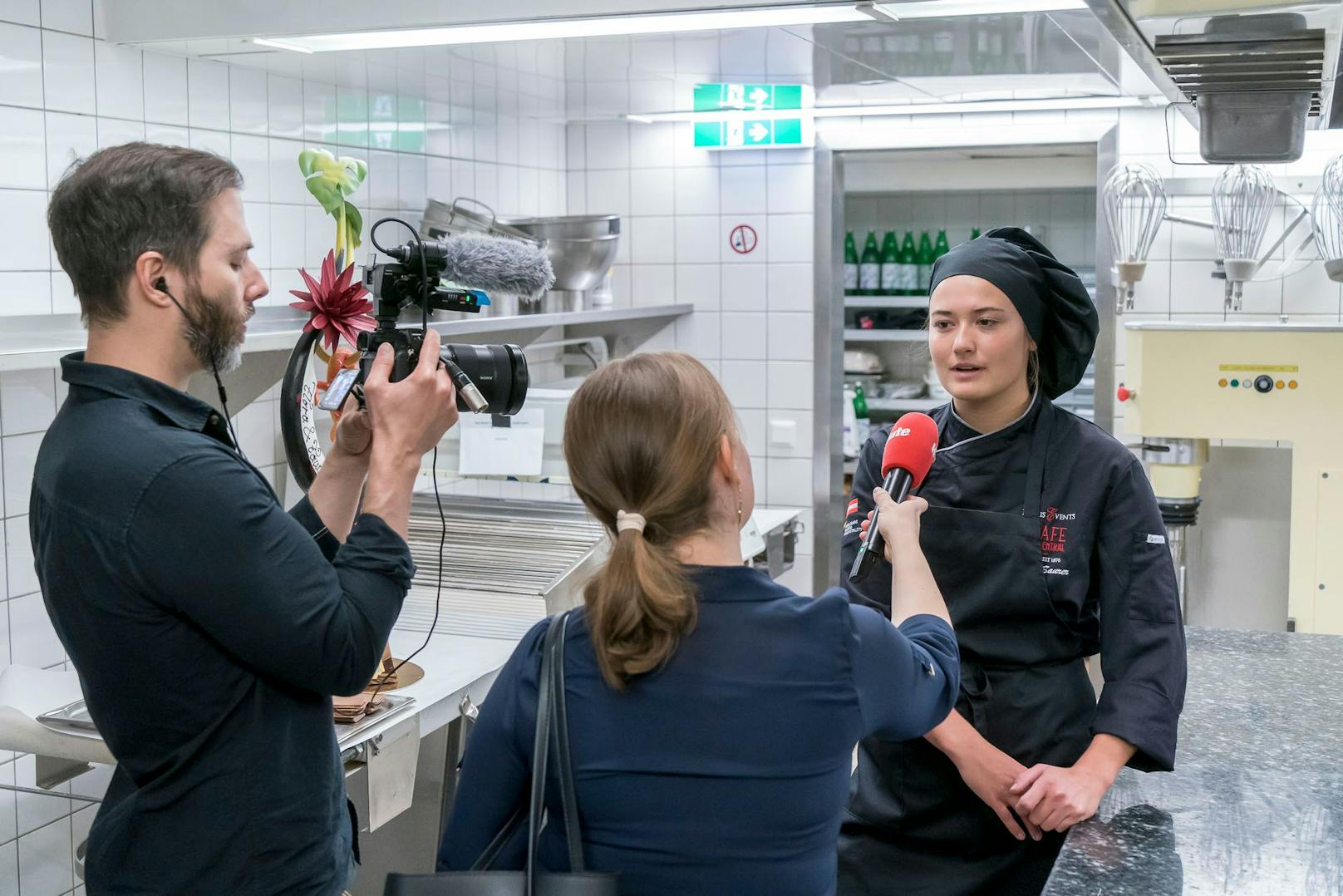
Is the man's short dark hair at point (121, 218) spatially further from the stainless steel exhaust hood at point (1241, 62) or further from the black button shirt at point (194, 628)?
the stainless steel exhaust hood at point (1241, 62)

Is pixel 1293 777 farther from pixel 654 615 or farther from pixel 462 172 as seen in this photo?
pixel 462 172

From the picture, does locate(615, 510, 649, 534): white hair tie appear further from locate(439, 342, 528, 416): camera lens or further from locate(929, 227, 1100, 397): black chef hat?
locate(929, 227, 1100, 397): black chef hat

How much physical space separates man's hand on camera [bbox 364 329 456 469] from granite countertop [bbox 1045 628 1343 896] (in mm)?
766

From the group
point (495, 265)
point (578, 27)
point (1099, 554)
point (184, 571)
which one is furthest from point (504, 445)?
point (184, 571)

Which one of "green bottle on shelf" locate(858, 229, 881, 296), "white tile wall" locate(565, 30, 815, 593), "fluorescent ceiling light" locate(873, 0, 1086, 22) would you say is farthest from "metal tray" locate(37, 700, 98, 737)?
"green bottle on shelf" locate(858, 229, 881, 296)

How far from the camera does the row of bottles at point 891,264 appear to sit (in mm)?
4711

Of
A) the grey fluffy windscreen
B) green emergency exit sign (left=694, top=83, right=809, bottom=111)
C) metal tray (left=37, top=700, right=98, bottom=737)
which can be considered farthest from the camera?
green emergency exit sign (left=694, top=83, right=809, bottom=111)

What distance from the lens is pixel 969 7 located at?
1896mm

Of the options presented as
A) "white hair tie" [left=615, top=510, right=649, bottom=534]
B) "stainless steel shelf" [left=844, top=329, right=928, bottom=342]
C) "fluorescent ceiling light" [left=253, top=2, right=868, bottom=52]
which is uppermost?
"fluorescent ceiling light" [left=253, top=2, right=868, bottom=52]

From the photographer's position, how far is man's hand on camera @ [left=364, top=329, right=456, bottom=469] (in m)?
1.35

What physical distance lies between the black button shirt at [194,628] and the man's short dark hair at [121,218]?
8 cm

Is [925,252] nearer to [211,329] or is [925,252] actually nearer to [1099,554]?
[1099,554]

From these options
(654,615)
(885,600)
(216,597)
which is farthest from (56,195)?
(885,600)

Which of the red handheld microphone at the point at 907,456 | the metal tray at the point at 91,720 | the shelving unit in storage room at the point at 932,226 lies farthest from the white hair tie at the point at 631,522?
the shelving unit in storage room at the point at 932,226
